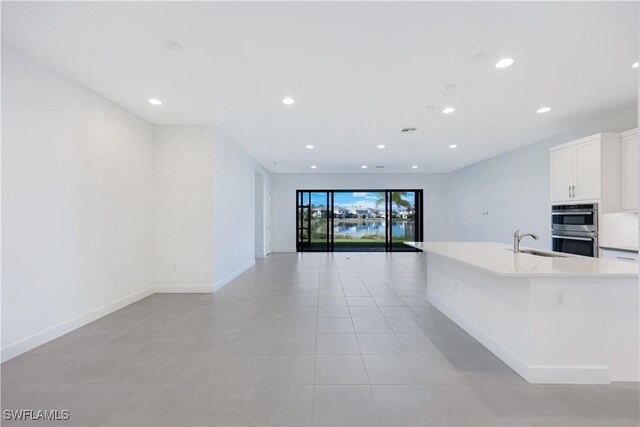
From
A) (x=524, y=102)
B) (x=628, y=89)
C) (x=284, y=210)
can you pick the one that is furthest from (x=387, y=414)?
(x=284, y=210)

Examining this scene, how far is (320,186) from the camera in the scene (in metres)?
10.5

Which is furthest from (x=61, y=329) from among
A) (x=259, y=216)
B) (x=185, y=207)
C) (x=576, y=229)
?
(x=576, y=229)

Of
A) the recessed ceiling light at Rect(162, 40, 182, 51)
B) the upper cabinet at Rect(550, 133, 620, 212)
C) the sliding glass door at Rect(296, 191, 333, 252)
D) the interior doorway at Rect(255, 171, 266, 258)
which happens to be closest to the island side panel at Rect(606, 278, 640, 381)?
the upper cabinet at Rect(550, 133, 620, 212)

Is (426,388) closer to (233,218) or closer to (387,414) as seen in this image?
(387,414)

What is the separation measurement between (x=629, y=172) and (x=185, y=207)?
6.76 meters

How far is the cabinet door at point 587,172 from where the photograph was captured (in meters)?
4.17

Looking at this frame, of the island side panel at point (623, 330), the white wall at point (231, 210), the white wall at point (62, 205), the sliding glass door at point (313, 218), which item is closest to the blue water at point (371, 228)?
the sliding glass door at point (313, 218)

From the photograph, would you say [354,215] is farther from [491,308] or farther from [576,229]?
[491,308]

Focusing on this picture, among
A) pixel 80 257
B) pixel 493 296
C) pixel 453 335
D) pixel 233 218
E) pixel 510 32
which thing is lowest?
pixel 453 335

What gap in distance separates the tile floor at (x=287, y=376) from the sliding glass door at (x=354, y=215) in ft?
22.1

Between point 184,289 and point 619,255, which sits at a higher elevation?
point 619,255

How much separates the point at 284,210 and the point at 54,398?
8.60 meters

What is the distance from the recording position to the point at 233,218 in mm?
6039

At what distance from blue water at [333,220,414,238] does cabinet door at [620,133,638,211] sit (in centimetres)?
690
